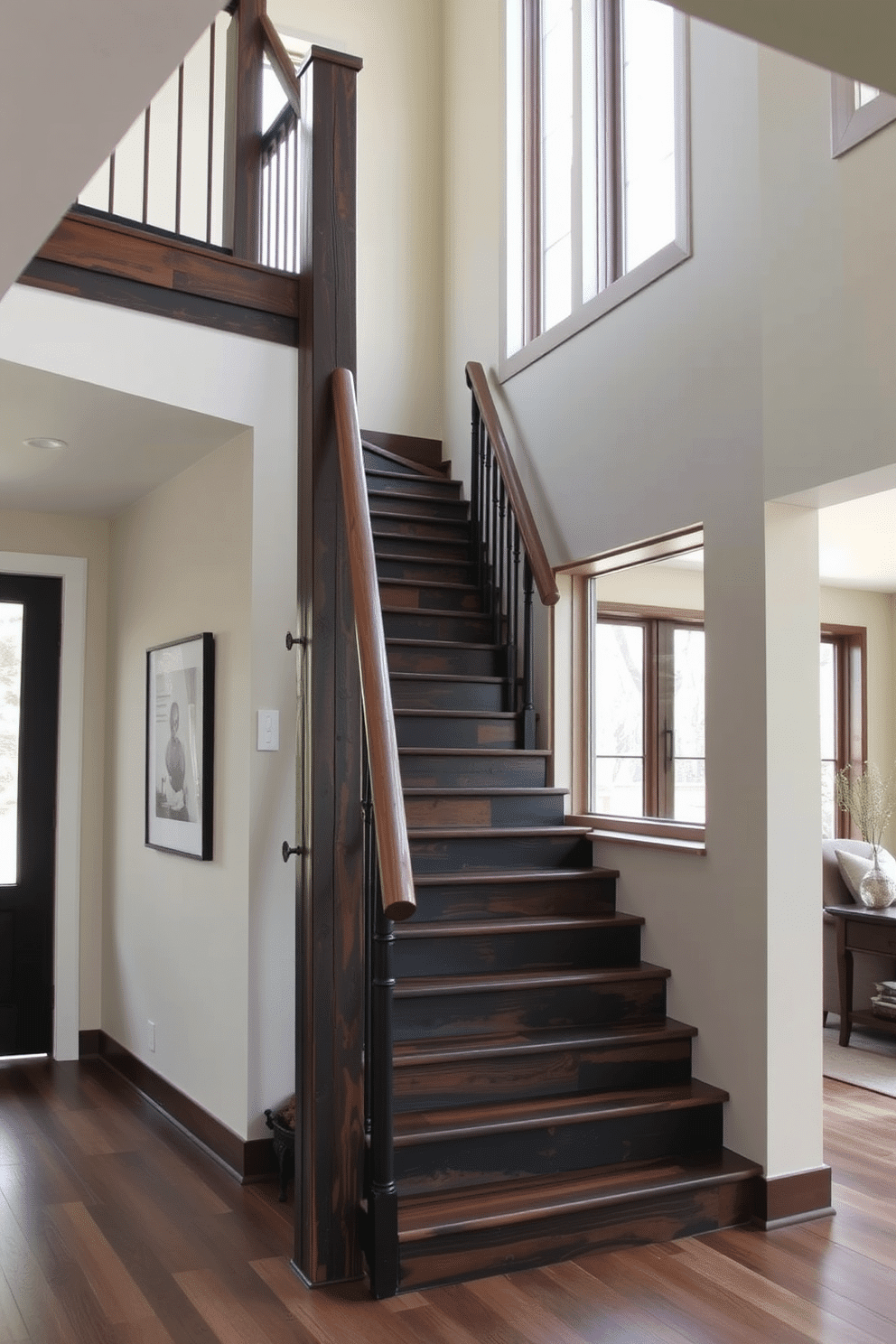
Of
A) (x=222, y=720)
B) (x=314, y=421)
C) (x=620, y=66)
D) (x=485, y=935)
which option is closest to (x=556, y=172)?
(x=620, y=66)

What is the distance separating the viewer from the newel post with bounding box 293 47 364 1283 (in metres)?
2.98

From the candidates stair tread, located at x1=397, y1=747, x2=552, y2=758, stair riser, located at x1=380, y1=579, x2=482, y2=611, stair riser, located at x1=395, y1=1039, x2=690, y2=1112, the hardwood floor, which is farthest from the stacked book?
stair riser, located at x1=380, y1=579, x2=482, y2=611

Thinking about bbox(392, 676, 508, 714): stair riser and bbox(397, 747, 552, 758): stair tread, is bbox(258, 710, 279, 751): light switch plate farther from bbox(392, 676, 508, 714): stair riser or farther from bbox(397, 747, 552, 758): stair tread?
bbox(392, 676, 508, 714): stair riser

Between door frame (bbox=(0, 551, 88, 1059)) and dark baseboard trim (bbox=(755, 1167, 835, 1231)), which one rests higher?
door frame (bbox=(0, 551, 88, 1059))

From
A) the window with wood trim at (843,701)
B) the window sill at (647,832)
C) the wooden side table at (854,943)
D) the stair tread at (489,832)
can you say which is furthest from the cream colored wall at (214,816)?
the window with wood trim at (843,701)

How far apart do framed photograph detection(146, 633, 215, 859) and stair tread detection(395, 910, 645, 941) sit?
0.78 meters

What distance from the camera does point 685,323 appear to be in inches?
159

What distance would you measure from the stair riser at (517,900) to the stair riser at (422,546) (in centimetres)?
169

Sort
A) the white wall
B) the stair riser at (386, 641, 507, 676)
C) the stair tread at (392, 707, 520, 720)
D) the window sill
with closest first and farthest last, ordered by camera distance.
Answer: the white wall
the window sill
the stair tread at (392, 707, 520, 720)
the stair riser at (386, 641, 507, 676)

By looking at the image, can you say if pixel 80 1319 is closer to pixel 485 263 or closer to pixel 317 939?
pixel 317 939

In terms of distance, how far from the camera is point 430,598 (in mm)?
5086

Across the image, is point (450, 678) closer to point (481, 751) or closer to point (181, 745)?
point (481, 751)

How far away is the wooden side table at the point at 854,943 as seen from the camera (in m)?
5.39

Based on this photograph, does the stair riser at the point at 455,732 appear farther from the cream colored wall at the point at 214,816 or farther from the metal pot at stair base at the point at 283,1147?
the metal pot at stair base at the point at 283,1147
